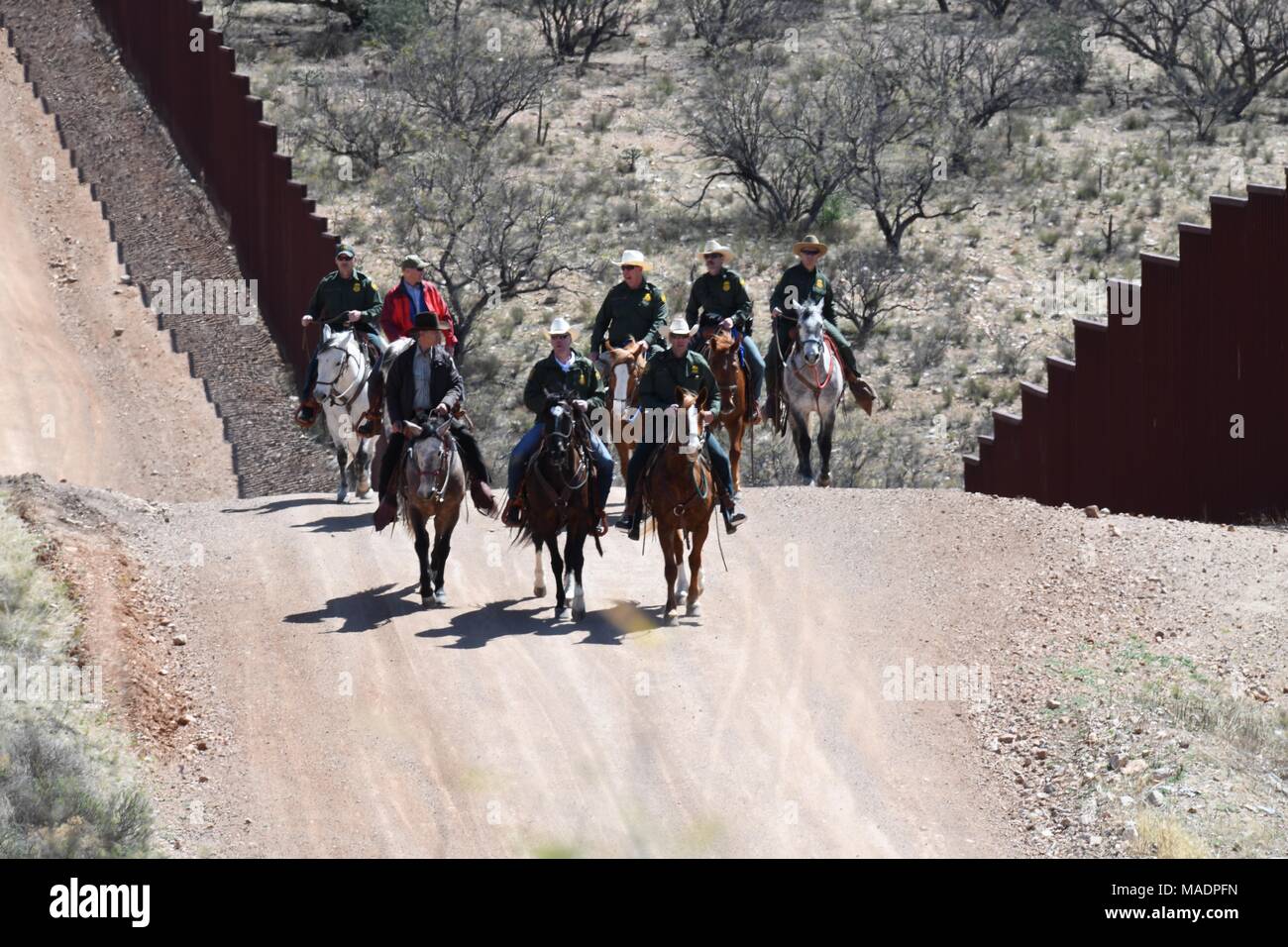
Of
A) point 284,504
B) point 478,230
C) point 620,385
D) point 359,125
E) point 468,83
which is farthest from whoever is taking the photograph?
point 468,83

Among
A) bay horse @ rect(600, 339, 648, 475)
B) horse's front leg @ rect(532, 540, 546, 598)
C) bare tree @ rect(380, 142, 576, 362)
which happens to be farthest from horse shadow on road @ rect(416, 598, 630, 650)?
bare tree @ rect(380, 142, 576, 362)

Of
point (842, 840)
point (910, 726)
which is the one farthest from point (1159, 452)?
point (842, 840)

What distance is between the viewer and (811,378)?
21.9m

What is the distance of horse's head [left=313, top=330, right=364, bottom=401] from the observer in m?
20.5

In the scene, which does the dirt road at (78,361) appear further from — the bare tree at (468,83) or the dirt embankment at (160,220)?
the bare tree at (468,83)

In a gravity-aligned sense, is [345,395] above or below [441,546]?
above

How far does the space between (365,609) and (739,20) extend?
33614 mm

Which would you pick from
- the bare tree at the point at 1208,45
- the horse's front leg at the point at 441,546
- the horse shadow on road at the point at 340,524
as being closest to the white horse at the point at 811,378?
the horse shadow on road at the point at 340,524

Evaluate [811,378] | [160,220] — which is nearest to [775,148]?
[160,220]

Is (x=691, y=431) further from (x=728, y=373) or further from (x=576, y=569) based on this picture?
(x=728, y=373)

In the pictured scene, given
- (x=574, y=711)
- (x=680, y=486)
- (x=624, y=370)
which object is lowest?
(x=574, y=711)

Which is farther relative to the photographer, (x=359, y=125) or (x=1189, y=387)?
(x=359, y=125)

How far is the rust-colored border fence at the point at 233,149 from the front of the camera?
31.5 meters

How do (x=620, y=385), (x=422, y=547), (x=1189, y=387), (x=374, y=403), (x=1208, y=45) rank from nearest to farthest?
(x=422, y=547)
(x=374, y=403)
(x=620, y=385)
(x=1189, y=387)
(x=1208, y=45)
